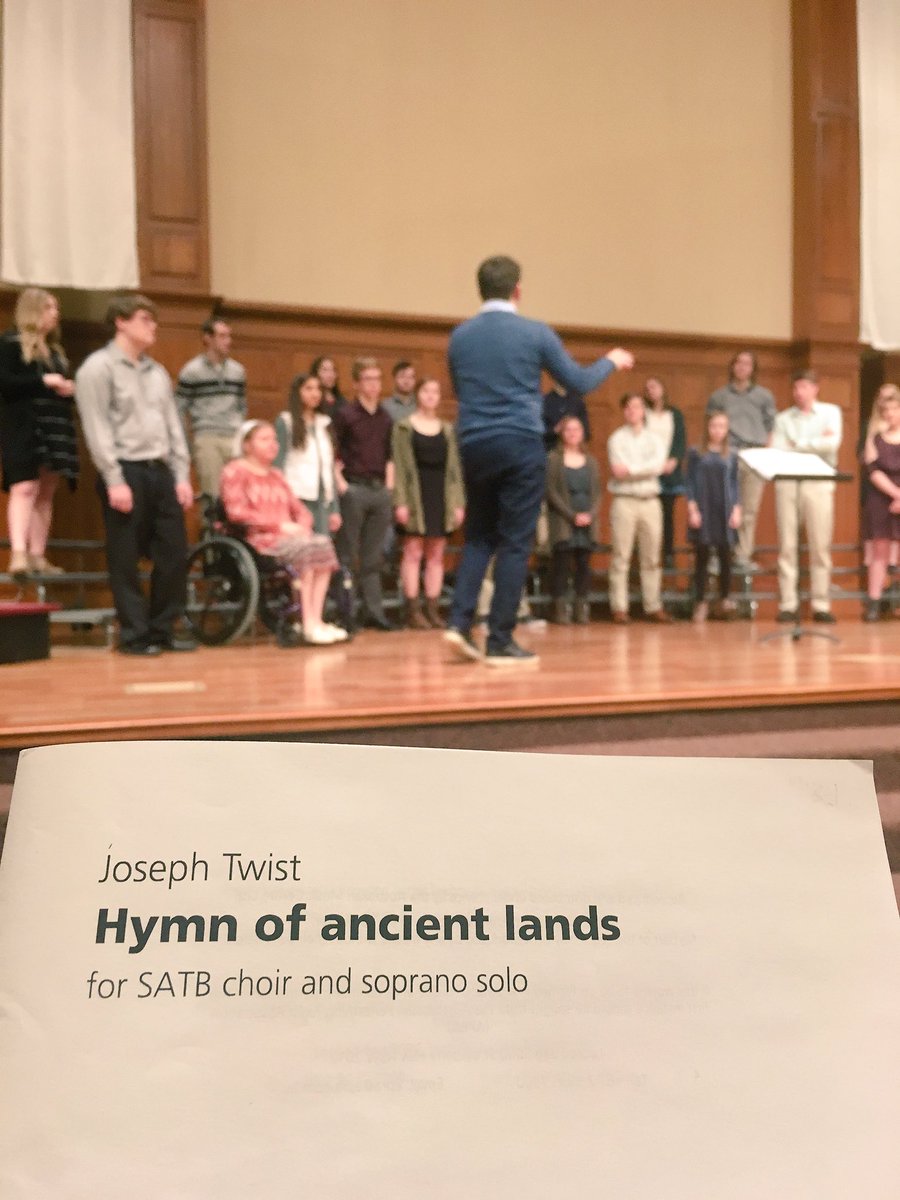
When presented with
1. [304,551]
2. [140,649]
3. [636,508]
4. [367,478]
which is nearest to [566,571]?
[636,508]

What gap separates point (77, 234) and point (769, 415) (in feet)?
13.0

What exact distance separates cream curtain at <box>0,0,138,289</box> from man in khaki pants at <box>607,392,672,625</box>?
285 centimetres

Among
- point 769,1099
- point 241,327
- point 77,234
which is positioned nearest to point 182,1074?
point 769,1099

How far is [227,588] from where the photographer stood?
4207mm

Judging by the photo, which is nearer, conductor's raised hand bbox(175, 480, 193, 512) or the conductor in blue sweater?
the conductor in blue sweater

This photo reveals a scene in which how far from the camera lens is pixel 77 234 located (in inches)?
213

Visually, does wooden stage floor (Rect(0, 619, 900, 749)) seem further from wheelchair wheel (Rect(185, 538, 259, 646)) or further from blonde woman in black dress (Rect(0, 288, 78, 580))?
blonde woman in black dress (Rect(0, 288, 78, 580))

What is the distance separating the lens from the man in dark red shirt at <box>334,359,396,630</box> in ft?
16.0

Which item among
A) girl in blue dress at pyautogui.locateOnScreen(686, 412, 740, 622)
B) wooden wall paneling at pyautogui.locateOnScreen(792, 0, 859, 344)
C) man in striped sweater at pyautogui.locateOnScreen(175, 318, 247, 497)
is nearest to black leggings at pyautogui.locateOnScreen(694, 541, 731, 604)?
girl in blue dress at pyautogui.locateOnScreen(686, 412, 740, 622)

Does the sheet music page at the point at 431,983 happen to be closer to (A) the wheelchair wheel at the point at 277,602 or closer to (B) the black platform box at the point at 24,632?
(B) the black platform box at the point at 24,632

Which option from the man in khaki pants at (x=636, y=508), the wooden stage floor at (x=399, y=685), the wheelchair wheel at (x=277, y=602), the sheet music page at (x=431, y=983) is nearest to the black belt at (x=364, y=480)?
the wheelchair wheel at (x=277, y=602)

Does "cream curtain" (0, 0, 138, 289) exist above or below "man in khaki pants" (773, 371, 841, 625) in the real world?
above

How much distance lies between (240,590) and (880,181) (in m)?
5.47

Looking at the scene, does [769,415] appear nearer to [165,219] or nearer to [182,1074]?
[165,219]
